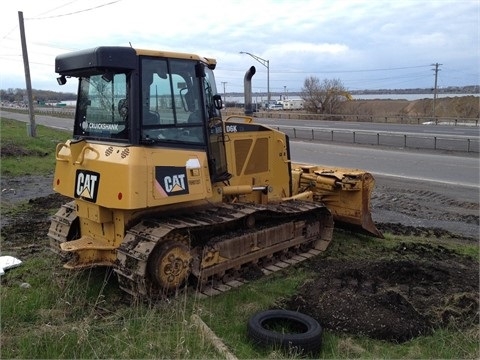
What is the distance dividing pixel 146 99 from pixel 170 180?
99cm

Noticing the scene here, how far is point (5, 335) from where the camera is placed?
468 cm

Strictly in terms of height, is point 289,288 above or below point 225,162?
below

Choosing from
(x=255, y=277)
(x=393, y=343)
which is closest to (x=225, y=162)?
(x=255, y=277)

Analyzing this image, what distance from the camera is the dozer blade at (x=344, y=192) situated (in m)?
8.72

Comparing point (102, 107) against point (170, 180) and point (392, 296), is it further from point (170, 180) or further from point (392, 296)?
point (392, 296)

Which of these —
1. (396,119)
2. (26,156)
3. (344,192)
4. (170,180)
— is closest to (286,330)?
(170,180)

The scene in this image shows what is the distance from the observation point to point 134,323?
16.2 ft

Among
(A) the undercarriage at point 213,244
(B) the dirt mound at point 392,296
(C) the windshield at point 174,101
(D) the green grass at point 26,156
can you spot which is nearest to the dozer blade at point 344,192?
(A) the undercarriage at point 213,244

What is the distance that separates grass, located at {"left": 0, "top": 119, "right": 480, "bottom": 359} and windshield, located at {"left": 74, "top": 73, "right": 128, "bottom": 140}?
6.08 ft

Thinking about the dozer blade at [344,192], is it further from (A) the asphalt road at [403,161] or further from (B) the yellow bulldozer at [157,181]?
(A) the asphalt road at [403,161]

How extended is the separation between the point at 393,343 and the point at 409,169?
13875mm

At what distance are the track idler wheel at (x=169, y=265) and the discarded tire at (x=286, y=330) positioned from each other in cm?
117

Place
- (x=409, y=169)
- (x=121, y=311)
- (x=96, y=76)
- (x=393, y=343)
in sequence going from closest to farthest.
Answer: (x=393, y=343) < (x=121, y=311) < (x=96, y=76) < (x=409, y=169)

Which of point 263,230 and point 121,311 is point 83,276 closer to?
point 121,311
